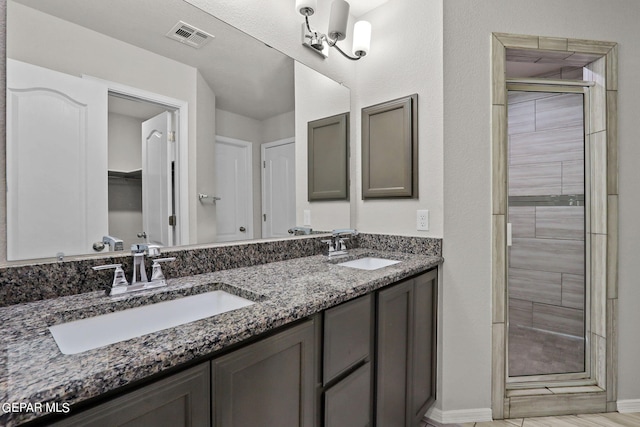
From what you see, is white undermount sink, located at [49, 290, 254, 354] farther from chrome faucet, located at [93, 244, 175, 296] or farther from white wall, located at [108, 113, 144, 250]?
white wall, located at [108, 113, 144, 250]

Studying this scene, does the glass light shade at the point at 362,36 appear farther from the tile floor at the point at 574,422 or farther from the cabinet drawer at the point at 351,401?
the tile floor at the point at 574,422

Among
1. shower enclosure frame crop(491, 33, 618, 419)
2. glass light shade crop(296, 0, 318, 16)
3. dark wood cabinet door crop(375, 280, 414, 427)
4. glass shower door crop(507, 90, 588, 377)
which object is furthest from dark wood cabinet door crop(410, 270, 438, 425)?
glass light shade crop(296, 0, 318, 16)

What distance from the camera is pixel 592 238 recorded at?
5.80 ft

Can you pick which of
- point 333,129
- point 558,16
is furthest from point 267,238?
A: point 558,16

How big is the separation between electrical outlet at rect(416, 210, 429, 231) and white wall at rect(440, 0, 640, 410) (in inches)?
4.5

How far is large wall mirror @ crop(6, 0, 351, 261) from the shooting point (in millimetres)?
897

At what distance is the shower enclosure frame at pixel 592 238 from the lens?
1668 mm

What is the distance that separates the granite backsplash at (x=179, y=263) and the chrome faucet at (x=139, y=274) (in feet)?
0.14

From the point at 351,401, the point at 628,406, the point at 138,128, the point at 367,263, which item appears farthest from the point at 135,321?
the point at 628,406

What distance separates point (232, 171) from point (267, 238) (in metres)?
0.40

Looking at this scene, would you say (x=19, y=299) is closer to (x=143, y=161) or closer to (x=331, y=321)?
(x=143, y=161)

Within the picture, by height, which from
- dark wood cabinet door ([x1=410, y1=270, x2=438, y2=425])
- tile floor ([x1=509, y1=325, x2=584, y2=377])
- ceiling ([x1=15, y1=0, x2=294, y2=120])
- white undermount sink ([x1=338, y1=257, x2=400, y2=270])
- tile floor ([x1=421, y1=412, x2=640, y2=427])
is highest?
ceiling ([x1=15, y1=0, x2=294, y2=120])

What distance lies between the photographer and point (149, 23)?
3.73 feet

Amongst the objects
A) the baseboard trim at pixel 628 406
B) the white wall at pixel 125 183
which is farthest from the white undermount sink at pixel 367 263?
the baseboard trim at pixel 628 406
